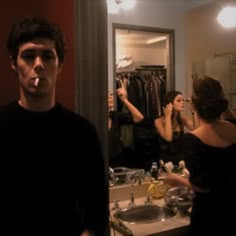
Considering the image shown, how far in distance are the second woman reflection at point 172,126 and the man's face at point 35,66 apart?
1.55 meters

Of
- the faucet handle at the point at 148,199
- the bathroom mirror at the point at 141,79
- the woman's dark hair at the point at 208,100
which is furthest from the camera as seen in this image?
the bathroom mirror at the point at 141,79

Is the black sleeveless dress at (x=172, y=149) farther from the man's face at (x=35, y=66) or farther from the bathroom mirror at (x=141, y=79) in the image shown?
the man's face at (x=35, y=66)

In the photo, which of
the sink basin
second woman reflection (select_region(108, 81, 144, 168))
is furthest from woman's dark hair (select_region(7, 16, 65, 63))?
the sink basin

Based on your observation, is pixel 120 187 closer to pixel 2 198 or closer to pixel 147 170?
pixel 147 170

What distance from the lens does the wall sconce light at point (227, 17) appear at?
8.37 ft

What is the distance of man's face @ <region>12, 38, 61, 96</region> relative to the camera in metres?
1.00

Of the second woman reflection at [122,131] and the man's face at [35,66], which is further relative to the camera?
the second woman reflection at [122,131]

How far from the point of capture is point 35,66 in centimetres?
100

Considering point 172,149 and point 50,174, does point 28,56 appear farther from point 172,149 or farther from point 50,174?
point 172,149

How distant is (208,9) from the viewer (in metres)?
2.67

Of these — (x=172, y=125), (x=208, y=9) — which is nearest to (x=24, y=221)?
(x=172, y=125)

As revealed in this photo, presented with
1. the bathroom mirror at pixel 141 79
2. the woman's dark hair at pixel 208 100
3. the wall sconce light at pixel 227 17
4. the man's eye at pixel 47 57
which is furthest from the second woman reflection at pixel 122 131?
the man's eye at pixel 47 57

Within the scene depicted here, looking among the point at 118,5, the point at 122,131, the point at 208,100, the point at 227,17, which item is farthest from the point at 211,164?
the point at 227,17

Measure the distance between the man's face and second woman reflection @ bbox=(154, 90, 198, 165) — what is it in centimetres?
155
